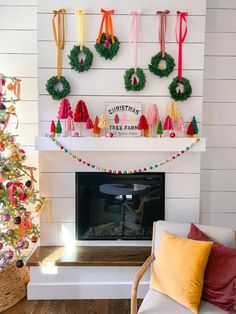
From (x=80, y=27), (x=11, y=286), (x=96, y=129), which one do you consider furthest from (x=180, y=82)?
(x=11, y=286)

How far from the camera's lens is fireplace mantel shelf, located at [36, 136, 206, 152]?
2.58 m

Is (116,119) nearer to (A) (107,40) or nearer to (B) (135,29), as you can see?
(A) (107,40)

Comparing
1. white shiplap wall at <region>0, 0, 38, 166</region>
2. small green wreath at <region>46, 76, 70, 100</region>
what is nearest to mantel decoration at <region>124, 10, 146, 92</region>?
small green wreath at <region>46, 76, 70, 100</region>

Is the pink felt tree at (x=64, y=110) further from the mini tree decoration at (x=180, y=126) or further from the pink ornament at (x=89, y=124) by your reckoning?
the mini tree decoration at (x=180, y=126)

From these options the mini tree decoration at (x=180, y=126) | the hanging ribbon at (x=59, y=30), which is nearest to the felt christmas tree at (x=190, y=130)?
the mini tree decoration at (x=180, y=126)

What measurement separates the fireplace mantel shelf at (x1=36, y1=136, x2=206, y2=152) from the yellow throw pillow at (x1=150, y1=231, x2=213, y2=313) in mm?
846

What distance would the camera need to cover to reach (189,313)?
1.80 metres

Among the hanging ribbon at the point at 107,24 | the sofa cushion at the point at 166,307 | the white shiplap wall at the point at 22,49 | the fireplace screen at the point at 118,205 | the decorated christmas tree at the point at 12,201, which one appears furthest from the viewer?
the white shiplap wall at the point at 22,49

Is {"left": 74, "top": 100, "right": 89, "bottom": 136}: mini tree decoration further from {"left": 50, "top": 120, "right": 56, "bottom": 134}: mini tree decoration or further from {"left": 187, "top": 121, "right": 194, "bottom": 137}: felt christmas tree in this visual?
{"left": 187, "top": 121, "right": 194, "bottom": 137}: felt christmas tree

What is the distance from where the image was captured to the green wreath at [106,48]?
2.58m

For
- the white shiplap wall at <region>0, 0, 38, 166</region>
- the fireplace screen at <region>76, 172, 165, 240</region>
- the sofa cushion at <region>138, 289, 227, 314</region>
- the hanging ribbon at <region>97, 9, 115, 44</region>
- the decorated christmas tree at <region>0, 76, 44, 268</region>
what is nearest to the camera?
the sofa cushion at <region>138, 289, 227, 314</region>

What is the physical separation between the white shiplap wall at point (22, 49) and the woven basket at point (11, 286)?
4.24 ft

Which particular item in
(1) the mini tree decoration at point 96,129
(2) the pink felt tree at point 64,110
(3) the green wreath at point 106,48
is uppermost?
(3) the green wreath at point 106,48

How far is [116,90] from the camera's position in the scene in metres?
2.67
